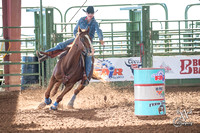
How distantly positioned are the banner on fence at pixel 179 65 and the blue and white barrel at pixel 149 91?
546 cm

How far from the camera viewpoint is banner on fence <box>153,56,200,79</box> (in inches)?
455

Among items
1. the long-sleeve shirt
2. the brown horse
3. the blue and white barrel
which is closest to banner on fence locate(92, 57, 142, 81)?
the long-sleeve shirt

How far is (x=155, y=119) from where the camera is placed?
5.87 metres

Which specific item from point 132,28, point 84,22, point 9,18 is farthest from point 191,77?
point 9,18

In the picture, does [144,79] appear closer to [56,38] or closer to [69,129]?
[69,129]

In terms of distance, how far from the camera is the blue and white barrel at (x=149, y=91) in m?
6.04

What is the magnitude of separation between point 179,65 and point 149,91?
19.2 ft

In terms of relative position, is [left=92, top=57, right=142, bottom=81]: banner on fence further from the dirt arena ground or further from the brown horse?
the brown horse

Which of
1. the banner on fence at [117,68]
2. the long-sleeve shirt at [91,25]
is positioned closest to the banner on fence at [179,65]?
the banner on fence at [117,68]

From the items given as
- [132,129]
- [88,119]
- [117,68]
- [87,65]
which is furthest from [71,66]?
[117,68]

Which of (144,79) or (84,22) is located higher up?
(84,22)

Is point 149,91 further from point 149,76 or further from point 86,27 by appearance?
point 86,27

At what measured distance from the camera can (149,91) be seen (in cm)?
604

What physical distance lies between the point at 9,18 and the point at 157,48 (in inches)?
197
